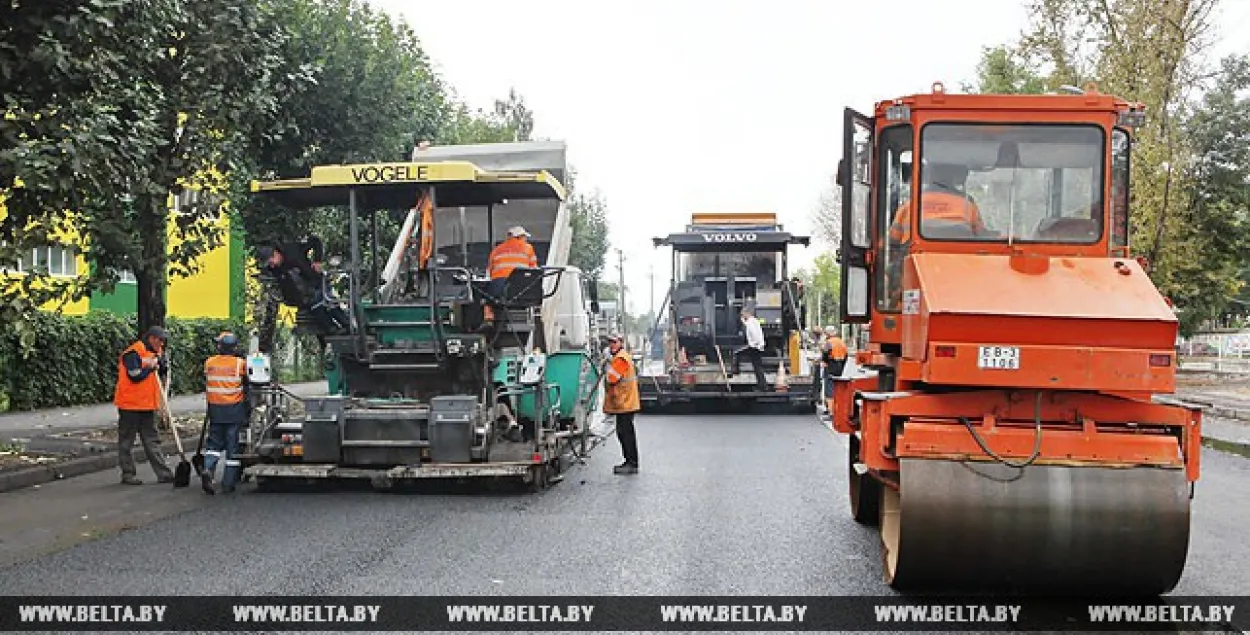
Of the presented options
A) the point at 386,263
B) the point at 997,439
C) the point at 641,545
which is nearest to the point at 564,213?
the point at 386,263

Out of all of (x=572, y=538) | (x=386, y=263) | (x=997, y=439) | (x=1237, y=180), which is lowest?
(x=572, y=538)

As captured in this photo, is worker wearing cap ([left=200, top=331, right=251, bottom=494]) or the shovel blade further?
the shovel blade

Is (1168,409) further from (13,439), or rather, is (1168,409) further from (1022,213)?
(13,439)

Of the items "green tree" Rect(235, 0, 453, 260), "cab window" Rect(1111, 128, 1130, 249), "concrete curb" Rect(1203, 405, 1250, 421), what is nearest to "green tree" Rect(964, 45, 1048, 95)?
"concrete curb" Rect(1203, 405, 1250, 421)

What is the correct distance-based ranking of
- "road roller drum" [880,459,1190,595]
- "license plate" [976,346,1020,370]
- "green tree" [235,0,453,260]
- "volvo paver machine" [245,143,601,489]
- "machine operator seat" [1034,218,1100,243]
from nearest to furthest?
"road roller drum" [880,459,1190,595] → "license plate" [976,346,1020,370] → "machine operator seat" [1034,218,1100,243] → "volvo paver machine" [245,143,601,489] → "green tree" [235,0,453,260]

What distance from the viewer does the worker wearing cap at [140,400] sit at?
10.0 m

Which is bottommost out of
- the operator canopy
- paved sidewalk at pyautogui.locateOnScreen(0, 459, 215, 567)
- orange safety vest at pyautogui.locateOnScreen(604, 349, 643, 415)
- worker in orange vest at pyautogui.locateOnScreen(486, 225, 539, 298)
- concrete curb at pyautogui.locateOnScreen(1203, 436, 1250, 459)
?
concrete curb at pyautogui.locateOnScreen(1203, 436, 1250, 459)

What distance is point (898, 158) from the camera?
22.3 feet

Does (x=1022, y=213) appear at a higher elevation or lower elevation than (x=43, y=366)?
higher

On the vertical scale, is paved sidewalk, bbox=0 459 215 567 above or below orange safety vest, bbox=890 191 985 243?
below

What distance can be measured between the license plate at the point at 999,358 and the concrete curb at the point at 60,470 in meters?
8.32

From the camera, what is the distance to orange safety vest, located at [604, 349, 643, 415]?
11.1 m

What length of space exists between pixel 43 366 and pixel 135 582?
41.1 feet

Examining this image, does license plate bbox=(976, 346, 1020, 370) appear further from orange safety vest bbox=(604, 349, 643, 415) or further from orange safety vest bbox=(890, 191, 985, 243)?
orange safety vest bbox=(604, 349, 643, 415)
